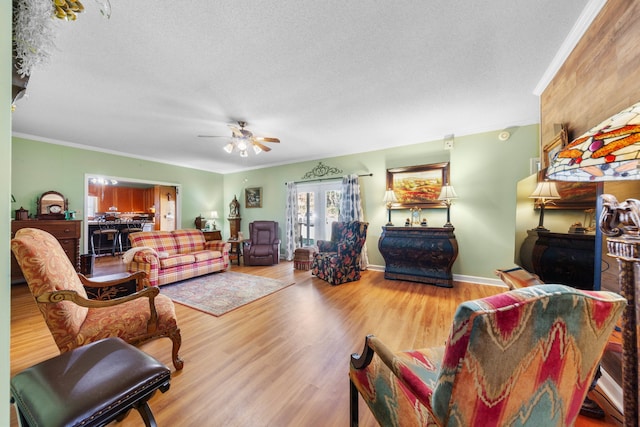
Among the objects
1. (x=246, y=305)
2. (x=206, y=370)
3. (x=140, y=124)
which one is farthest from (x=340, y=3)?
(x=140, y=124)

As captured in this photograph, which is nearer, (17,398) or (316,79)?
(17,398)

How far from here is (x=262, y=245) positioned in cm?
525

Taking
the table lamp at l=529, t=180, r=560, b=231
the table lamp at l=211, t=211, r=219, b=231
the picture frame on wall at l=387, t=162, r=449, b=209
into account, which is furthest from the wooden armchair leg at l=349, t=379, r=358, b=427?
the table lamp at l=211, t=211, r=219, b=231

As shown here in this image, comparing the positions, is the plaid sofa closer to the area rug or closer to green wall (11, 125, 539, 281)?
the area rug

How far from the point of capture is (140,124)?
11.1ft

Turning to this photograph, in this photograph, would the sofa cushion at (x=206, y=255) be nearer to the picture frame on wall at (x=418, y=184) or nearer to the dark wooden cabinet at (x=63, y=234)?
the dark wooden cabinet at (x=63, y=234)

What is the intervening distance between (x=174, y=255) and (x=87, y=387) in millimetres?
3558

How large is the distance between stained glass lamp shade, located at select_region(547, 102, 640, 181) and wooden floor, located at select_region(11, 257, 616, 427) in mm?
1465

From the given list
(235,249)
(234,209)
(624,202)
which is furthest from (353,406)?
(234,209)

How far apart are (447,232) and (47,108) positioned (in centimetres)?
583

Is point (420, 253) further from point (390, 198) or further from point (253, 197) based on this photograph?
point (253, 197)

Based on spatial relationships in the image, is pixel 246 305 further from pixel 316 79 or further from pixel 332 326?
pixel 316 79

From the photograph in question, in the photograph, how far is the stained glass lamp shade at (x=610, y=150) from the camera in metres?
0.65

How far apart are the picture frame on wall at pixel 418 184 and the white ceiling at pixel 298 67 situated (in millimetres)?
688
